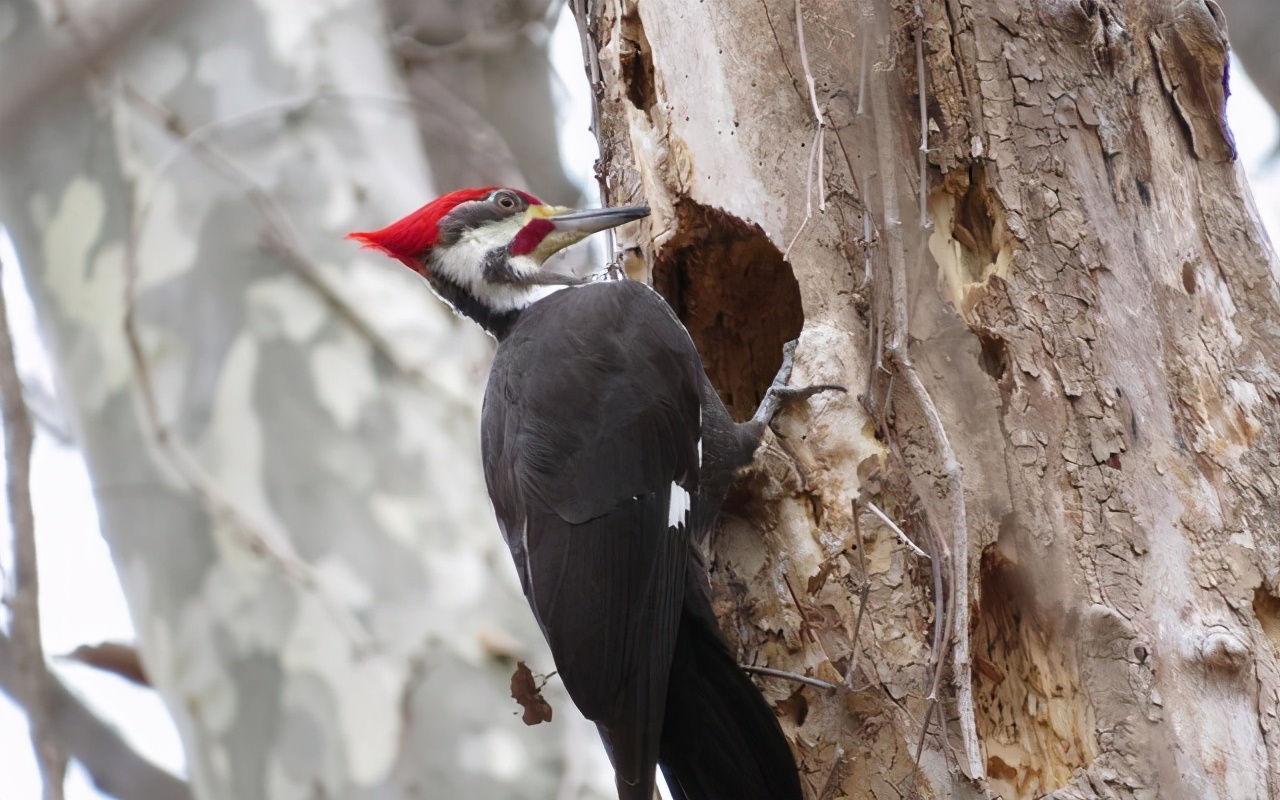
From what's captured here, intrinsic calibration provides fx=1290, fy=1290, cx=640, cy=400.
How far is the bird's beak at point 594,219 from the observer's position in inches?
105

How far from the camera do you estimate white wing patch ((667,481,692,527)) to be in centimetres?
239

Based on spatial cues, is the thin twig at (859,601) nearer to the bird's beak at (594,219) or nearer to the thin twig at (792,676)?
the thin twig at (792,676)

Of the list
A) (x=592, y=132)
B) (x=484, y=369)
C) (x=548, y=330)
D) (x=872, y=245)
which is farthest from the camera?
(x=484, y=369)

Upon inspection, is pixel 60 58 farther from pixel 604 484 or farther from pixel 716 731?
pixel 716 731

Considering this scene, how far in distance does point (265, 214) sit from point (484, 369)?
0.74 meters

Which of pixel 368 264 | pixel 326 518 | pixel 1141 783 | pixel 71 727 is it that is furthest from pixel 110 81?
pixel 1141 783

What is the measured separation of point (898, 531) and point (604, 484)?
0.54 meters

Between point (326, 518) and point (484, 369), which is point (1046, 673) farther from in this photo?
point (484, 369)

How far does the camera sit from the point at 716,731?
2.22 metres

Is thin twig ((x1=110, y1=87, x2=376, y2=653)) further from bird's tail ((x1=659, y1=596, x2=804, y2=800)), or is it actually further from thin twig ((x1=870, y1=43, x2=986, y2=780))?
thin twig ((x1=870, y1=43, x2=986, y2=780))

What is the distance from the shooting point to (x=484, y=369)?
3621mm

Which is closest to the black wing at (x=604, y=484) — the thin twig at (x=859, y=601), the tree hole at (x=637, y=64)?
the thin twig at (x=859, y=601)

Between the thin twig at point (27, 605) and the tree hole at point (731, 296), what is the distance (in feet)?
4.63

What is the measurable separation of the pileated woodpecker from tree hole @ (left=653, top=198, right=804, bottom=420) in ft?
0.47
